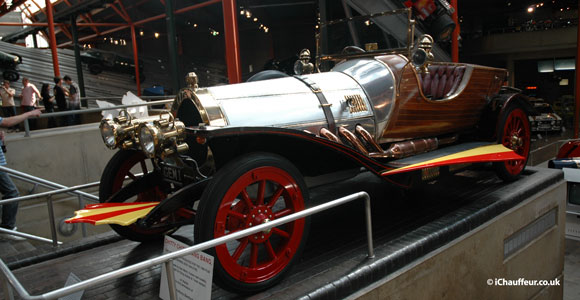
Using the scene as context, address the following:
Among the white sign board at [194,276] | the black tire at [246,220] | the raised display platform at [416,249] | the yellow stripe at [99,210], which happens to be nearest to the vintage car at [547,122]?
the raised display platform at [416,249]

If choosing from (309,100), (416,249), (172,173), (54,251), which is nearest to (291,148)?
(309,100)

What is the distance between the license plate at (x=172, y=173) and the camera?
104 inches

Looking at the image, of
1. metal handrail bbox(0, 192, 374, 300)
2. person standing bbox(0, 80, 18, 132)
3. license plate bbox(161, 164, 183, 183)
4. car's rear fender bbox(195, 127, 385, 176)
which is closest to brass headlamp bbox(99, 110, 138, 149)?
license plate bbox(161, 164, 183, 183)

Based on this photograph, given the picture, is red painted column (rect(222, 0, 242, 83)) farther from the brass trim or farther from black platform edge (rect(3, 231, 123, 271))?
black platform edge (rect(3, 231, 123, 271))

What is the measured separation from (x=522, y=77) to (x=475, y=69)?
10700 mm

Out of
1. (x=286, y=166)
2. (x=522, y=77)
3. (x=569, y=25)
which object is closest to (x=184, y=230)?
(x=286, y=166)

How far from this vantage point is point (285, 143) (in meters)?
2.64

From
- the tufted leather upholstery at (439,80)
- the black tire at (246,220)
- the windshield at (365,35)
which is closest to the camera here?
the black tire at (246,220)

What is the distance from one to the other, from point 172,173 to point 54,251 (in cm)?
125

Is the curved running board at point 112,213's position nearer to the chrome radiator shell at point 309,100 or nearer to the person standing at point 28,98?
the chrome radiator shell at point 309,100

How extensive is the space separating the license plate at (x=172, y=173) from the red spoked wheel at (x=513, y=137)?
3.10m

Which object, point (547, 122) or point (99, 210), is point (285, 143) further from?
point (547, 122)

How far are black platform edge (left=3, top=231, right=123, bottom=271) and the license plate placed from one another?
0.97 m

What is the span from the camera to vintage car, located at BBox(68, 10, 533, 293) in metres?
2.23
